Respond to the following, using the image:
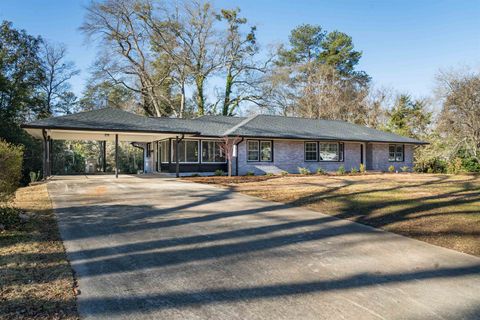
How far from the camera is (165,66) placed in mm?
33125

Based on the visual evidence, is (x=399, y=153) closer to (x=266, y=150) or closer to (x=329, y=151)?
(x=329, y=151)

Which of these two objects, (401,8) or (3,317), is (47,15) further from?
(3,317)

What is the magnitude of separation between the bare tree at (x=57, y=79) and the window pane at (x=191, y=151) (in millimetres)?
21009

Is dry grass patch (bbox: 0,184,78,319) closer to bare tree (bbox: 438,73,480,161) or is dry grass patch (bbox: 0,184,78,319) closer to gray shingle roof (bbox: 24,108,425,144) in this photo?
gray shingle roof (bbox: 24,108,425,144)

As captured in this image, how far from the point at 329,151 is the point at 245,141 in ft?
21.2

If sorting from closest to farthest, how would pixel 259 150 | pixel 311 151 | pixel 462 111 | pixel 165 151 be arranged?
pixel 259 150, pixel 165 151, pixel 311 151, pixel 462 111

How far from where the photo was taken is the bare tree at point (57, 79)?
3441 centimetres

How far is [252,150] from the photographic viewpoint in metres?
20.8

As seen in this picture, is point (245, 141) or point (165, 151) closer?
point (245, 141)

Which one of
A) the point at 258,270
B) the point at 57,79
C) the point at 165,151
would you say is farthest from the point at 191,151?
the point at 57,79

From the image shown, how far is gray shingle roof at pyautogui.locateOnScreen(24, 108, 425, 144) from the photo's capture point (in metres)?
16.3

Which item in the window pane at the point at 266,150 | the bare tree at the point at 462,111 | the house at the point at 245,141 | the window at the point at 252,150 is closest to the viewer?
the house at the point at 245,141

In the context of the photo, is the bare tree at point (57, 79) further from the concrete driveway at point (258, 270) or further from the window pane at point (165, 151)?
the concrete driveway at point (258, 270)

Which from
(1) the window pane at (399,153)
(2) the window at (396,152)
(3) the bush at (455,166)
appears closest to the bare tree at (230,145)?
(2) the window at (396,152)
